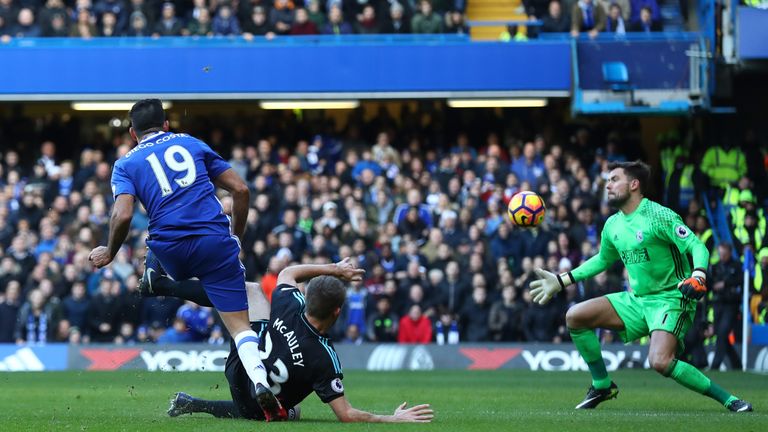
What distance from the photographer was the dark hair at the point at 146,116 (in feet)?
32.4

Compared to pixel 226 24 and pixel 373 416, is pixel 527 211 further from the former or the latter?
pixel 226 24

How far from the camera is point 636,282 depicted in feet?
39.0

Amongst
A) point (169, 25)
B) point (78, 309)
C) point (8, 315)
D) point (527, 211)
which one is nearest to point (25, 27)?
point (169, 25)

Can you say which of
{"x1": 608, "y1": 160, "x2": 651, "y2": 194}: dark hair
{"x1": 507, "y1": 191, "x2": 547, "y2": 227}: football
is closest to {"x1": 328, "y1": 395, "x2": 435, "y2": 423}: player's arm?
{"x1": 608, "y1": 160, "x2": 651, "y2": 194}: dark hair

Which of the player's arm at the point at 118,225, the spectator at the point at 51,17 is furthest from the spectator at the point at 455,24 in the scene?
the player's arm at the point at 118,225

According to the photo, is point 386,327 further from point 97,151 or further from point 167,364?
point 97,151

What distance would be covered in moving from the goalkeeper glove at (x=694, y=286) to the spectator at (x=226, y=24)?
52.8 ft

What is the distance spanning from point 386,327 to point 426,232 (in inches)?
83.4

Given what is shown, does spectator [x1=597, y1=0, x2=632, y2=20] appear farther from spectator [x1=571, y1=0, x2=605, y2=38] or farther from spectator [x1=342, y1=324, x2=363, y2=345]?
spectator [x1=342, y1=324, x2=363, y2=345]

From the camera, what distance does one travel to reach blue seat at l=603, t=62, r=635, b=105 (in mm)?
24609

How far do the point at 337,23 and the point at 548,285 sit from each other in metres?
14.4

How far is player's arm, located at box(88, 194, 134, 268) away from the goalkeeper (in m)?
3.88

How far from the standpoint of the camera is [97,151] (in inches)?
1000

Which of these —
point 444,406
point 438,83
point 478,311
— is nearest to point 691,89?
point 438,83
